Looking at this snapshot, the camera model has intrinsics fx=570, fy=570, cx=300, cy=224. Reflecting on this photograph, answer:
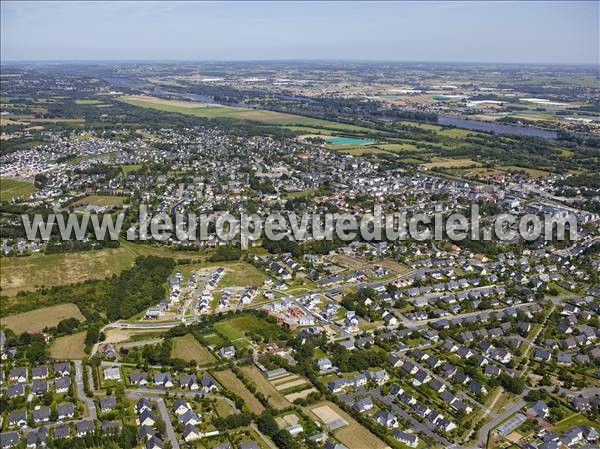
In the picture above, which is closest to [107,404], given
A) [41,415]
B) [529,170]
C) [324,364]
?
[41,415]

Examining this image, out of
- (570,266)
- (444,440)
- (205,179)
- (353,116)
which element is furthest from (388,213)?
(353,116)

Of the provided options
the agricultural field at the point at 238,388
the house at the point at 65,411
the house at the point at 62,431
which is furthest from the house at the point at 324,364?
the house at the point at 62,431

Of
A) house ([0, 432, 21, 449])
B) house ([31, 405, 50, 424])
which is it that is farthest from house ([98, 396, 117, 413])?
house ([0, 432, 21, 449])

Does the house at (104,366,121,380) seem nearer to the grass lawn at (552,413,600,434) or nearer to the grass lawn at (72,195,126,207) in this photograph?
the grass lawn at (552,413,600,434)

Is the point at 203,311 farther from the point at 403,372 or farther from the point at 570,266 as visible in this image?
the point at 570,266

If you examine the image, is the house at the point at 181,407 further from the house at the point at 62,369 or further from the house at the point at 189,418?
the house at the point at 62,369

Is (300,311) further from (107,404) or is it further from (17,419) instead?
(17,419)
